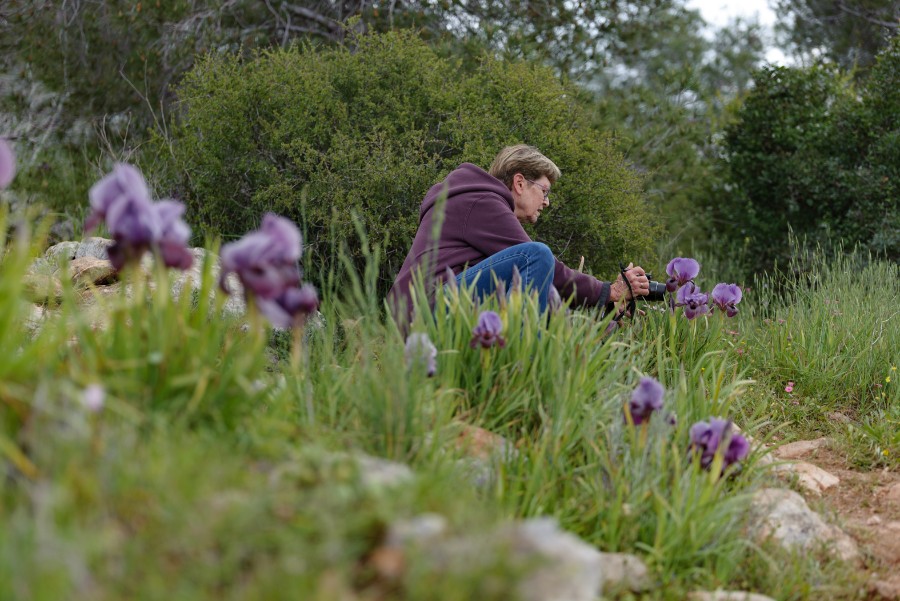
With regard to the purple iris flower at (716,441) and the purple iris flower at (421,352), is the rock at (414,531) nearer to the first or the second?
the purple iris flower at (421,352)

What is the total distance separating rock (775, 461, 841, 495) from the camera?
3594mm

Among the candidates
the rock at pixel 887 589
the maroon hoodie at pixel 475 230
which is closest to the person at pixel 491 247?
the maroon hoodie at pixel 475 230

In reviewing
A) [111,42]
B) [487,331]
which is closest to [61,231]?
[111,42]

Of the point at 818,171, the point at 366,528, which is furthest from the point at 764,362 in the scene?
the point at 366,528

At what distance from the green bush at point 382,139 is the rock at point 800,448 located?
87.2 inches

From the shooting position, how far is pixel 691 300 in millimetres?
4320

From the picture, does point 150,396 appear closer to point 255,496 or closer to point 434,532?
point 255,496

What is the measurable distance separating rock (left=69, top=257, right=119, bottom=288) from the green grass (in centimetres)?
190

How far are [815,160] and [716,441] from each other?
5871mm

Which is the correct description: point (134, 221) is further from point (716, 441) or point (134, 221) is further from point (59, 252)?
point (59, 252)

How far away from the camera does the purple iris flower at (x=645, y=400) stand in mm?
2652

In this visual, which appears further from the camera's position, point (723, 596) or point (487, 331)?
point (487, 331)

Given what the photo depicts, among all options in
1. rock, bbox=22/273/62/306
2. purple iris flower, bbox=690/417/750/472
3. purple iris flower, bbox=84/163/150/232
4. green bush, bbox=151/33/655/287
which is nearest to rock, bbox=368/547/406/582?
purple iris flower, bbox=84/163/150/232

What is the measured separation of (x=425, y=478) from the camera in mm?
A: 1921
